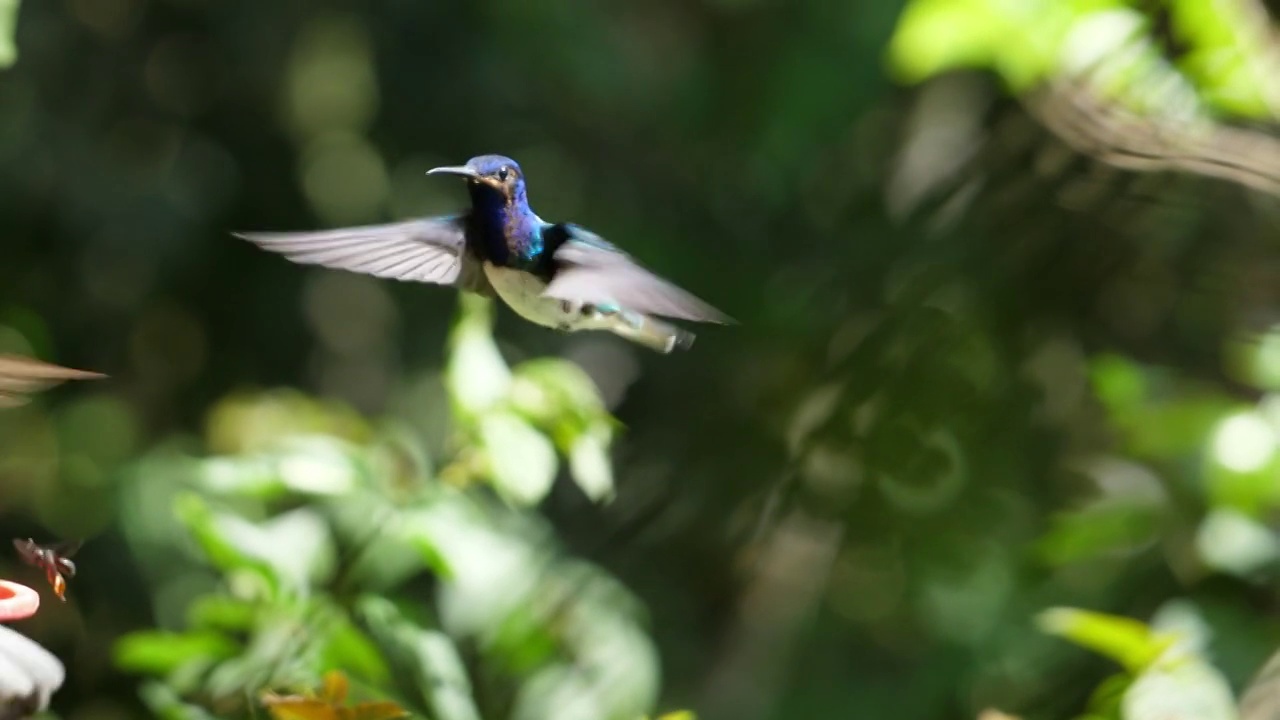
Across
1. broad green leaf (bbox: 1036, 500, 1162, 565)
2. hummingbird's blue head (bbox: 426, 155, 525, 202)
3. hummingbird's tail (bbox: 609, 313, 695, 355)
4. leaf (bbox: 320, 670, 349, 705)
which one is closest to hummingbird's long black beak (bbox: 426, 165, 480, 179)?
hummingbird's blue head (bbox: 426, 155, 525, 202)

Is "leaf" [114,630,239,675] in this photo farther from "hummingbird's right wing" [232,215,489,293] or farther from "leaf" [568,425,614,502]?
"hummingbird's right wing" [232,215,489,293]

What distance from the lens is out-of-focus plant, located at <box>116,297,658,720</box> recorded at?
3.26 ft

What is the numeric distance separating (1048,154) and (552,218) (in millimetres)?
641

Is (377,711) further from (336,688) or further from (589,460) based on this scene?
(589,460)

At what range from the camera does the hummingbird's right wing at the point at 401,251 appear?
1.84 ft

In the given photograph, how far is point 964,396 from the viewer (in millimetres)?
1432

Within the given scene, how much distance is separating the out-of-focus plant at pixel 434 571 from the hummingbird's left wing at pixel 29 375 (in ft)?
1.53

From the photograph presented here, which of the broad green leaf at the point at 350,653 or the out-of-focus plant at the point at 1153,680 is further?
the broad green leaf at the point at 350,653

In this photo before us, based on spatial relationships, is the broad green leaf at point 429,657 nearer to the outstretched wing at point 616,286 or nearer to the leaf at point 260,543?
the leaf at point 260,543

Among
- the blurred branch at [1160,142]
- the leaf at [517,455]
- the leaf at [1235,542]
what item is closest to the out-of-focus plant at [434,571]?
the leaf at [517,455]

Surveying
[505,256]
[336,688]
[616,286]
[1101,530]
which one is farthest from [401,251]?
[1101,530]

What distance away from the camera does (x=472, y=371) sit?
1.02 meters

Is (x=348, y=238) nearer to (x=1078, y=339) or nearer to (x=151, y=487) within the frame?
(x=151, y=487)

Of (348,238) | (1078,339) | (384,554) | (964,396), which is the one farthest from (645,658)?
(1078,339)
